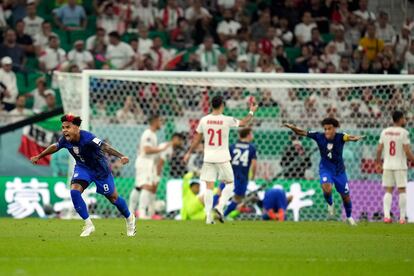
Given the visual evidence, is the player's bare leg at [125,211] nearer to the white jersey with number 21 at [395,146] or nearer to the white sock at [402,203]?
the white jersey with number 21 at [395,146]

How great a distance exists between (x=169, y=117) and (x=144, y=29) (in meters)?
3.90

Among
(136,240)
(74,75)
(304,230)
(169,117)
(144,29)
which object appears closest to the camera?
(136,240)

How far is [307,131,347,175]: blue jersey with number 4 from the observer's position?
22.2 meters

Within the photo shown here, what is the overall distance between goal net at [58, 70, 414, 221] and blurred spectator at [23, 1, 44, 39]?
360 cm

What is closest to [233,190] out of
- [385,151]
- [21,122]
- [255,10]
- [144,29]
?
[385,151]

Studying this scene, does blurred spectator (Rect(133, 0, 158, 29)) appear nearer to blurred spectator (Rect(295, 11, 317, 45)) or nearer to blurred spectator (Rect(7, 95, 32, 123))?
blurred spectator (Rect(295, 11, 317, 45))

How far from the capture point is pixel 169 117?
89.0 feet

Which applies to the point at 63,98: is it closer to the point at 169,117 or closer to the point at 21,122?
the point at 21,122

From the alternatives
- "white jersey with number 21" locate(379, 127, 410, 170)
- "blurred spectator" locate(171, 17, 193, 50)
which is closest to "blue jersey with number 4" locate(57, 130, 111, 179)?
"white jersey with number 21" locate(379, 127, 410, 170)

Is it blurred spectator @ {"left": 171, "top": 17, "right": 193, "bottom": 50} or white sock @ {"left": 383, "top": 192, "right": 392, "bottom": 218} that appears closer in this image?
white sock @ {"left": 383, "top": 192, "right": 392, "bottom": 218}

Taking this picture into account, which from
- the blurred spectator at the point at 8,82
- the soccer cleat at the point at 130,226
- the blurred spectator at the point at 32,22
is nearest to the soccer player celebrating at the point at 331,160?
the soccer cleat at the point at 130,226

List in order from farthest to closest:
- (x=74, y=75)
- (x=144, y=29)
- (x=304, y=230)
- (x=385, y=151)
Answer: (x=144, y=29) → (x=74, y=75) → (x=385, y=151) → (x=304, y=230)

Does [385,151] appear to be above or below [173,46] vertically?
below

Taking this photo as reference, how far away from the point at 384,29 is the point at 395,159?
9.18 meters
